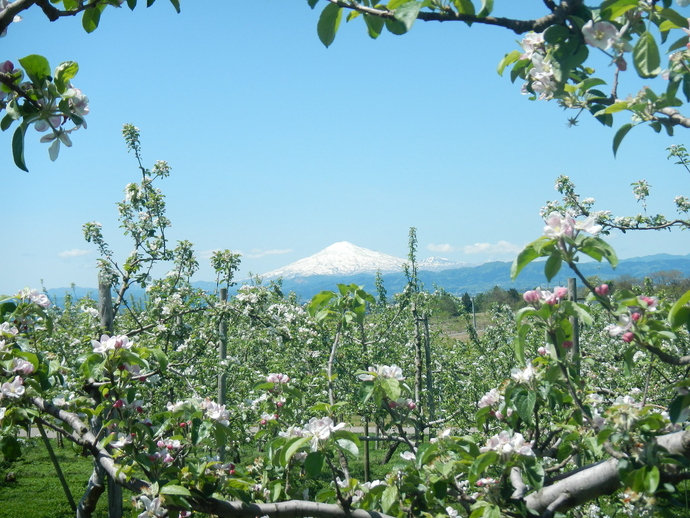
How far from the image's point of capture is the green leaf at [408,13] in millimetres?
1055

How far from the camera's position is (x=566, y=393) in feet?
6.05

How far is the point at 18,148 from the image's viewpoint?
0.96 metres

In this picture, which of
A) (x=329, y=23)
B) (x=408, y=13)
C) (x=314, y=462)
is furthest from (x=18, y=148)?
(x=314, y=462)

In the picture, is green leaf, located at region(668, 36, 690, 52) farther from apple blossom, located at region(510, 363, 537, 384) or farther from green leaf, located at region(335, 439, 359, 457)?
green leaf, located at region(335, 439, 359, 457)

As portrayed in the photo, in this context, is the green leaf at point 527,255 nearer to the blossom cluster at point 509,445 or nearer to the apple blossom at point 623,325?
the apple blossom at point 623,325

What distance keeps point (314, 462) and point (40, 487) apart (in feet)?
28.6

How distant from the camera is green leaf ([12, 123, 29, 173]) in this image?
0.95m

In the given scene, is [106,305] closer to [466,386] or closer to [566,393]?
[566,393]

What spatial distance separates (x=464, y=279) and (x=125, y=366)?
202593 millimetres

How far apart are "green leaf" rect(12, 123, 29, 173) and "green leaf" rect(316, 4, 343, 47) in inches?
26.6

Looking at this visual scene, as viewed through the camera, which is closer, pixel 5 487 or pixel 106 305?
pixel 106 305

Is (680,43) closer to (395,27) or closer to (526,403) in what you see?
(395,27)

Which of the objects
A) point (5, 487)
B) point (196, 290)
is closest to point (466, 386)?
point (196, 290)

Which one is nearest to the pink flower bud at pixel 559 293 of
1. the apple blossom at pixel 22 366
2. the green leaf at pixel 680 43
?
the green leaf at pixel 680 43
